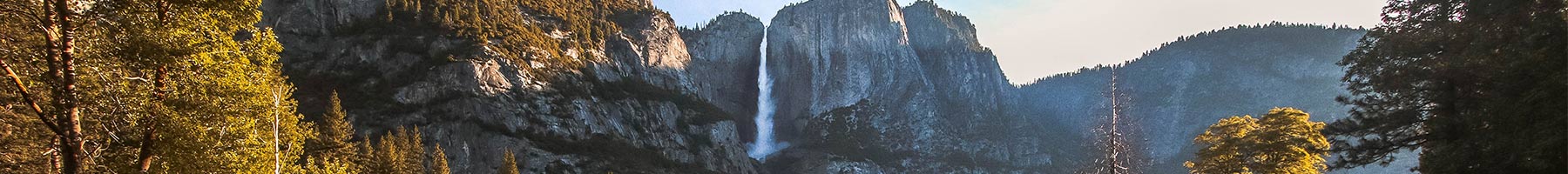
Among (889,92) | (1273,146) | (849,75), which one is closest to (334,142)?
(1273,146)

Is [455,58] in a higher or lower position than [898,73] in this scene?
lower

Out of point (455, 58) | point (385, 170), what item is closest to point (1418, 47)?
point (385, 170)

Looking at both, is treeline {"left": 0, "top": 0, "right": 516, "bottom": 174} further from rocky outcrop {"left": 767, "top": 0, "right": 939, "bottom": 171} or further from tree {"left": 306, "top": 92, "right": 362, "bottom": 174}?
rocky outcrop {"left": 767, "top": 0, "right": 939, "bottom": 171}

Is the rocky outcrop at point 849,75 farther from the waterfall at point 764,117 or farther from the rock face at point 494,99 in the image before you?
the rock face at point 494,99

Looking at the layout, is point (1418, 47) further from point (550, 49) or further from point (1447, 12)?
point (550, 49)

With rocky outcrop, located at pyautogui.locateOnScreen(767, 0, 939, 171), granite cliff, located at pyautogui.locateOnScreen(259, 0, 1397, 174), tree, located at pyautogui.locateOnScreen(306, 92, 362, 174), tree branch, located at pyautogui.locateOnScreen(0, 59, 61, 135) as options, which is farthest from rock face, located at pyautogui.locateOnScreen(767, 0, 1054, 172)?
tree branch, located at pyautogui.locateOnScreen(0, 59, 61, 135)

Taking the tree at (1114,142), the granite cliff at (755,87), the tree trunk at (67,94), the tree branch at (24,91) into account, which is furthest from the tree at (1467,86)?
the granite cliff at (755,87)

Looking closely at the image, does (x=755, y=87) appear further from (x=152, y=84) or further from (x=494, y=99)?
(x=152, y=84)
